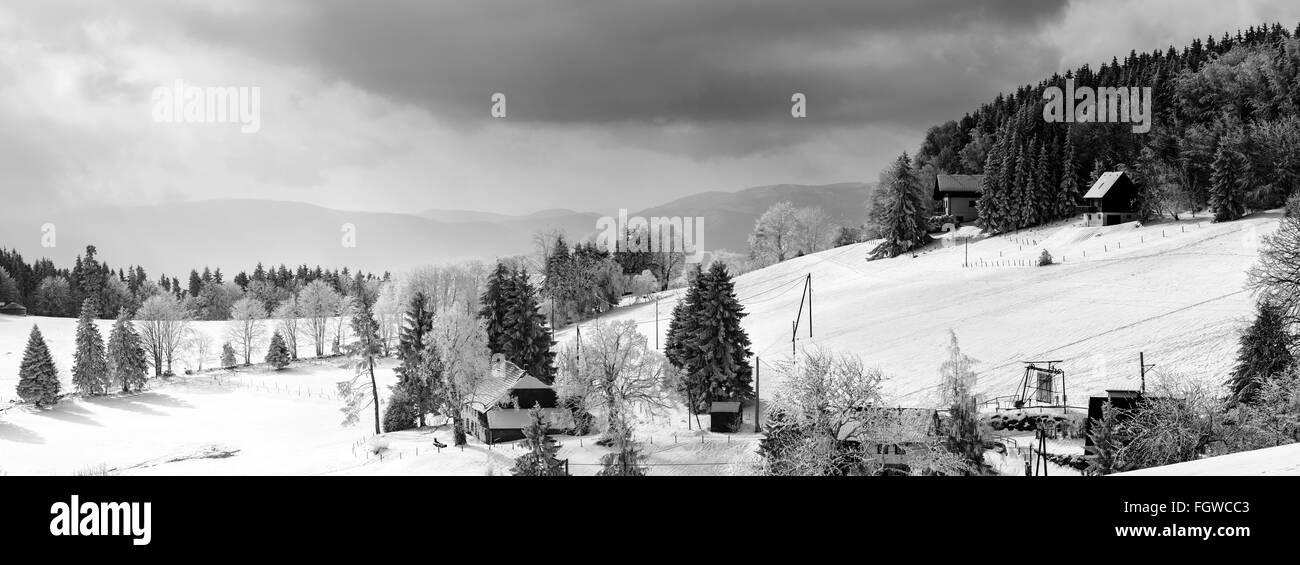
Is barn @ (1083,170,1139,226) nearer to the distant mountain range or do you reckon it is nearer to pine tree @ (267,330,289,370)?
the distant mountain range

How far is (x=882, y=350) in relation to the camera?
160ft

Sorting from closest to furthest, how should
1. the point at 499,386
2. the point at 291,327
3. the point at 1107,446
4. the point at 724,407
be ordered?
1. the point at 1107,446
2. the point at 724,407
3. the point at 499,386
4. the point at 291,327

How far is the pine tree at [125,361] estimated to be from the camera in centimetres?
6775

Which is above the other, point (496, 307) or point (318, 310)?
point (496, 307)

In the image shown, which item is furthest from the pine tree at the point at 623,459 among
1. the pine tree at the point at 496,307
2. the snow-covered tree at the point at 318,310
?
the snow-covered tree at the point at 318,310

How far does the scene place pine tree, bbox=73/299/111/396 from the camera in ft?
213

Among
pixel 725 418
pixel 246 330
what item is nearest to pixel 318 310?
pixel 246 330

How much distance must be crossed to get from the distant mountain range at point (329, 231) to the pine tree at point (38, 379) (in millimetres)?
22706

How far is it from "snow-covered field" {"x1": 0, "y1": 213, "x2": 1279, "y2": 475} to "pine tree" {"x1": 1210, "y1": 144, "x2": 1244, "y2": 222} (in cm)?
146

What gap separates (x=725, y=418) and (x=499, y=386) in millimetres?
12747

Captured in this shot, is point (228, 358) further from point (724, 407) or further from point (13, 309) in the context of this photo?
point (724, 407)

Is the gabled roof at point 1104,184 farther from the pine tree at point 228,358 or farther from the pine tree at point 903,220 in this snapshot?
the pine tree at point 228,358

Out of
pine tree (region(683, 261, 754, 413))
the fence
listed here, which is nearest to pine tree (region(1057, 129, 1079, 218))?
the fence
